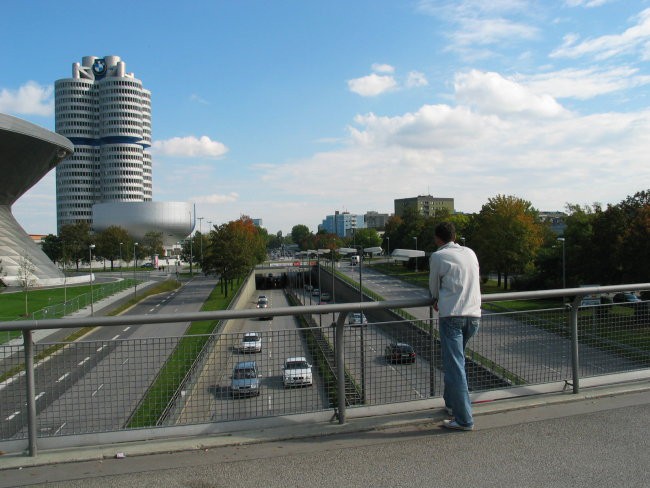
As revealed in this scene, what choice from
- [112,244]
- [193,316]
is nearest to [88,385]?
[193,316]

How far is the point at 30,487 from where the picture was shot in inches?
123

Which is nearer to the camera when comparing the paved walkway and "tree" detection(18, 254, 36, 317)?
the paved walkway

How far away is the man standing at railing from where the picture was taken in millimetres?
3875

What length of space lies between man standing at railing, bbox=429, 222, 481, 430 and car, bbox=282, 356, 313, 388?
1117 mm

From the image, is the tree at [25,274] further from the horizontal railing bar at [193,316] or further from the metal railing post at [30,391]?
the horizontal railing bar at [193,316]

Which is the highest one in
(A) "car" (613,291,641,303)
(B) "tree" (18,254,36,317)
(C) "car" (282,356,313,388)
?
(A) "car" (613,291,641,303)

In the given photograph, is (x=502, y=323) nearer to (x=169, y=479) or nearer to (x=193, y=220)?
(x=169, y=479)

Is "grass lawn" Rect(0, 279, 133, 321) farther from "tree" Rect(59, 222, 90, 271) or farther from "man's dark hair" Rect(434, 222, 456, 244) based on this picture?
"man's dark hair" Rect(434, 222, 456, 244)

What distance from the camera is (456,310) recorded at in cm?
387

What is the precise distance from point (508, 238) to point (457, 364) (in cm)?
4355

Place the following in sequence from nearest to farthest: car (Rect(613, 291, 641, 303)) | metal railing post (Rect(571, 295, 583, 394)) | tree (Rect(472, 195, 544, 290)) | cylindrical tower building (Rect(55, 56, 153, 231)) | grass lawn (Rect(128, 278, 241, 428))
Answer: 1. grass lawn (Rect(128, 278, 241, 428))
2. metal railing post (Rect(571, 295, 583, 394))
3. car (Rect(613, 291, 641, 303))
4. tree (Rect(472, 195, 544, 290))
5. cylindrical tower building (Rect(55, 56, 153, 231))

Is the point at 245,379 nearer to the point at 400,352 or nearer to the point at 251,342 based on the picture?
the point at 251,342

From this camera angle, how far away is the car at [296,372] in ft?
13.1

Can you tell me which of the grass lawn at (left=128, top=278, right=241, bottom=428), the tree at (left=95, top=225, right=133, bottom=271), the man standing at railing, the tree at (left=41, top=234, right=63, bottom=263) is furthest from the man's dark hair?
the tree at (left=41, top=234, right=63, bottom=263)
